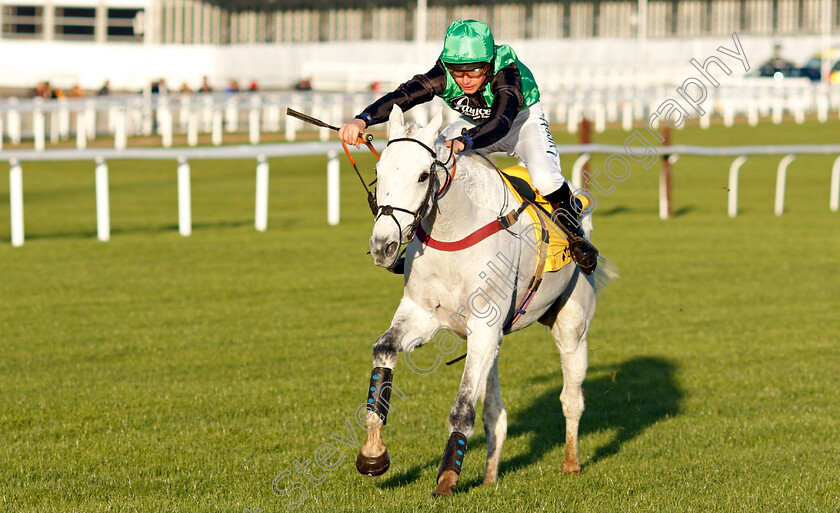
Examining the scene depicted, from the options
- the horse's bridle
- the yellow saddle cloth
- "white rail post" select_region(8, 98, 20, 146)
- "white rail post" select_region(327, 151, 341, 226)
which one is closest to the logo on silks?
the yellow saddle cloth

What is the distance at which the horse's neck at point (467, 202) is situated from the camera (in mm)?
5168

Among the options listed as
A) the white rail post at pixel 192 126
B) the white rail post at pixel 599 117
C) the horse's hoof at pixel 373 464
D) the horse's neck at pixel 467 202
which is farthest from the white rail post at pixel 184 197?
the white rail post at pixel 599 117

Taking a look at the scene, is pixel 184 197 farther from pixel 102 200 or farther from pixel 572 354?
pixel 572 354

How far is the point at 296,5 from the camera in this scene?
2557 inches

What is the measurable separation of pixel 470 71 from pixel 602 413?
3.20 meters

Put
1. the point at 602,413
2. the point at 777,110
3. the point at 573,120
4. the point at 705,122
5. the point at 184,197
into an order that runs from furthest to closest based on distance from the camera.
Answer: the point at 777,110
the point at 705,122
the point at 573,120
the point at 184,197
the point at 602,413

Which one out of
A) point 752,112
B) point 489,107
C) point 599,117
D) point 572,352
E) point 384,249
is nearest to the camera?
point 384,249

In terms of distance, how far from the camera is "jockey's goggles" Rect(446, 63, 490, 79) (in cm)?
555

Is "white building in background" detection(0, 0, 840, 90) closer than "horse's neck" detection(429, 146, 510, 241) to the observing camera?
No

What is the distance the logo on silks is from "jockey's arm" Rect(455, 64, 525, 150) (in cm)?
6

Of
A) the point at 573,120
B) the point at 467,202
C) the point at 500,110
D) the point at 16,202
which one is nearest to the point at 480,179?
the point at 467,202

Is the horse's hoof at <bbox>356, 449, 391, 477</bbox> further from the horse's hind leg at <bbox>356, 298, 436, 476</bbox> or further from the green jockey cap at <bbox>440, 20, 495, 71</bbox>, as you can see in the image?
the green jockey cap at <bbox>440, 20, 495, 71</bbox>

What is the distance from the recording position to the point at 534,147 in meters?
6.16

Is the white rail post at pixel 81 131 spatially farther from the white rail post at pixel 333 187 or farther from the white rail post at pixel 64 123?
the white rail post at pixel 333 187
